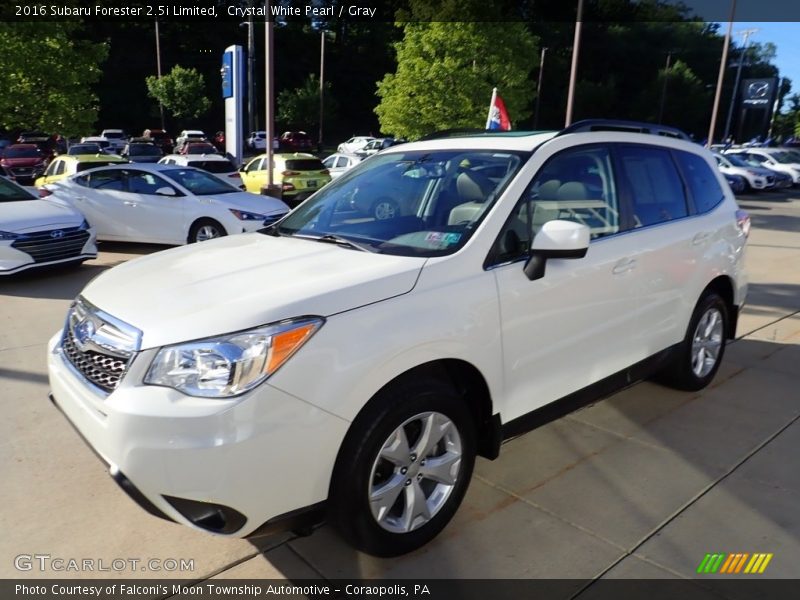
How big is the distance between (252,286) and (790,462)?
3.21 metres

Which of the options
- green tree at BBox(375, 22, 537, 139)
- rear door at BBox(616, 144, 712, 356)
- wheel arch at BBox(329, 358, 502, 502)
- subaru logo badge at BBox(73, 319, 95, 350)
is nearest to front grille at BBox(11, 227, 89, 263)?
subaru logo badge at BBox(73, 319, 95, 350)

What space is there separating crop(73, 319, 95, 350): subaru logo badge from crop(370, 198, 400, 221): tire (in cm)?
149

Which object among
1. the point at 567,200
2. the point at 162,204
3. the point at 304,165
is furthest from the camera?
the point at 304,165

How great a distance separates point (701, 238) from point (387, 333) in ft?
9.12

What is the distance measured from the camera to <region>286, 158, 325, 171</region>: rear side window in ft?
54.9

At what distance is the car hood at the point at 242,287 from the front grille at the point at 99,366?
17 centimetres

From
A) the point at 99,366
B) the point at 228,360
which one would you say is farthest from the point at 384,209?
the point at 99,366

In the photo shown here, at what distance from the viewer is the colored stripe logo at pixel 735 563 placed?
2744 millimetres

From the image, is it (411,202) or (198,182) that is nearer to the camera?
(411,202)

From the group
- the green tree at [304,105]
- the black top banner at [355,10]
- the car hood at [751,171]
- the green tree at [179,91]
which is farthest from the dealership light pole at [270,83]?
the green tree at [304,105]

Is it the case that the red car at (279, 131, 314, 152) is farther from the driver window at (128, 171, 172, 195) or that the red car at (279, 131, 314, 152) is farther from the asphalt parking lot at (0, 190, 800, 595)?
the asphalt parking lot at (0, 190, 800, 595)

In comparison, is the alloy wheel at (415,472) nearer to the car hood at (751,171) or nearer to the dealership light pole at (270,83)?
the dealership light pole at (270,83)

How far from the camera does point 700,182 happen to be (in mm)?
4516

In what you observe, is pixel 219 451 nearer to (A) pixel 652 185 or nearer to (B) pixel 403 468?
(B) pixel 403 468
